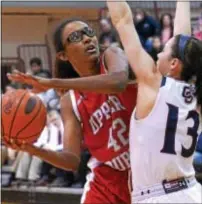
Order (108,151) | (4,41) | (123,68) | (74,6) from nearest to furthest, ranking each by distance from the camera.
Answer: (123,68) → (108,151) → (74,6) → (4,41)

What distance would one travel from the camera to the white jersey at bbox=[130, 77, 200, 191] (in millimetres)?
2652

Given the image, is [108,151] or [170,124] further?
[108,151]

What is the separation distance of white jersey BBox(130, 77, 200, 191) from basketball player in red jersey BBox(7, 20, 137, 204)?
19.4 inches

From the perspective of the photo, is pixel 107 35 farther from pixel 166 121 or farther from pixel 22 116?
pixel 166 121

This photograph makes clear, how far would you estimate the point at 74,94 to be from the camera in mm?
3471

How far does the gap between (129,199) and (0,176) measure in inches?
174

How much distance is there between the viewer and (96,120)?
337 cm

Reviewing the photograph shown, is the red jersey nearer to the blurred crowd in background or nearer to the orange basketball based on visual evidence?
the orange basketball

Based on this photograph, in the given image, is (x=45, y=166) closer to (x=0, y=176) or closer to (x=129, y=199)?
(x=0, y=176)

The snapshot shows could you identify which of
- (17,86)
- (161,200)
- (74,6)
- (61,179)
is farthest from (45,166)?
(161,200)

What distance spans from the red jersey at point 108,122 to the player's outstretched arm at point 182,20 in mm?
366

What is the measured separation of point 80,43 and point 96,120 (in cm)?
40

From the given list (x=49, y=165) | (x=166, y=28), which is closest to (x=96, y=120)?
(x=49, y=165)

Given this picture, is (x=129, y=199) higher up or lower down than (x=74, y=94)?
lower down
